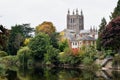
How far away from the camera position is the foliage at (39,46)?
2990 inches

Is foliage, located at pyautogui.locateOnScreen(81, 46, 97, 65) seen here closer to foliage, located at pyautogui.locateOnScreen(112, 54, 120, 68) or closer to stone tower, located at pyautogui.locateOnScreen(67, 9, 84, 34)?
foliage, located at pyautogui.locateOnScreen(112, 54, 120, 68)

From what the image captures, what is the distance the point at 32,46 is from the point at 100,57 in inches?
807

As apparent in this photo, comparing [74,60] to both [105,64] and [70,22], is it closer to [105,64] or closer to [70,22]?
[105,64]

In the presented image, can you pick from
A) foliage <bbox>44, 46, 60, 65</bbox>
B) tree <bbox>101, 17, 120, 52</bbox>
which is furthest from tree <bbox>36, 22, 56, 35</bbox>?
tree <bbox>101, 17, 120, 52</bbox>

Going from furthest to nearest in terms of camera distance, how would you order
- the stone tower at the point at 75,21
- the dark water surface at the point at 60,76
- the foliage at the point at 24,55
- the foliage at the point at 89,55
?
the stone tower at the point at 75,21, the foliage at the point at 24,55, the foliage at the point at 89,55, the dark water surface at the point at 60,76

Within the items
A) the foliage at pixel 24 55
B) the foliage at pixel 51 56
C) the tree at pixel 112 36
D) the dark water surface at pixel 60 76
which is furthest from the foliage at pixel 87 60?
the foliage at pixel 24 55

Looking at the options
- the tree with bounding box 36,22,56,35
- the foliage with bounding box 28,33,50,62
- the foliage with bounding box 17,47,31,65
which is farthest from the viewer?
the tree with bounding box 36,22,56,35

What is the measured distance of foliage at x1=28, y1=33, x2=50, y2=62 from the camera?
249 ft

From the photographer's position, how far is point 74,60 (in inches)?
2621

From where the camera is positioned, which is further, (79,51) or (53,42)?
(53,42)

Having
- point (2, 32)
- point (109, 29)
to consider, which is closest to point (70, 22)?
point (109, 29)

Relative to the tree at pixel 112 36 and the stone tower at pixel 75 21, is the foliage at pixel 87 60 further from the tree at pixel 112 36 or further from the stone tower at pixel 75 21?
the stone tower at pixel 75 21

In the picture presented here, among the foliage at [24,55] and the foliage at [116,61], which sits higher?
the foliage at [24,55]

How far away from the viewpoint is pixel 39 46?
251 ft
